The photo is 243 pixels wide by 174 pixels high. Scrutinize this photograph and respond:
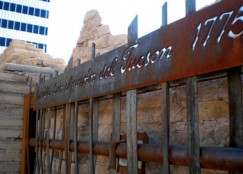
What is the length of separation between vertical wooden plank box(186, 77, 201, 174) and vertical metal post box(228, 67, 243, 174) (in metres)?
0.14

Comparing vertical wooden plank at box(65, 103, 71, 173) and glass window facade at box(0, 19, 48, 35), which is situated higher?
glass window facade at box(0, 19, 48, 35)

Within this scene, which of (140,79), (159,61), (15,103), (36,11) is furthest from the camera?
(36,11)

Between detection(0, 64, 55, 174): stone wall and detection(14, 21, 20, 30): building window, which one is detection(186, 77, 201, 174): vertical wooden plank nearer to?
detection(0, 64, 55, 174): stone wall

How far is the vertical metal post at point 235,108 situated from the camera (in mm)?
1246

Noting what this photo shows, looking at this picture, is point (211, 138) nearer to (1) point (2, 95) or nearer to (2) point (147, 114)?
(2) point (147, 114)

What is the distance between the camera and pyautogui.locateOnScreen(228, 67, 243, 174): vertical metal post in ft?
4.09

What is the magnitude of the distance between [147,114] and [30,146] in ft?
7.29

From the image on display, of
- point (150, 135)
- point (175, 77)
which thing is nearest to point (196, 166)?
point (175, 77)

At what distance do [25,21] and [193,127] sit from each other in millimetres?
33114

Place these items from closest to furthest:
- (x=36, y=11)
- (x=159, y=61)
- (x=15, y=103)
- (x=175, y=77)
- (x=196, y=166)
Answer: (x=196, y=166)
(x=175, y=77)
(x=159, y=61)
(x=15, y=103)
(x=36, y=11)

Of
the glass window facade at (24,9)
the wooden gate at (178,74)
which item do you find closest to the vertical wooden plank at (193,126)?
the wooden gate at (178,74)

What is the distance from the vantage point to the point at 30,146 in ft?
12.4

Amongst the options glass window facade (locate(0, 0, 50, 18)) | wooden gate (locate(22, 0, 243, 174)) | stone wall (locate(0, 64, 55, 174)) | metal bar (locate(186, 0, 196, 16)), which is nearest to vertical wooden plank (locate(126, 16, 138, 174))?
wooden gate (locate(22, 0, 243, 174))

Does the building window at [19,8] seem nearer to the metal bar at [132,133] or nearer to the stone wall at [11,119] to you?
the stone wall at [11,119]
